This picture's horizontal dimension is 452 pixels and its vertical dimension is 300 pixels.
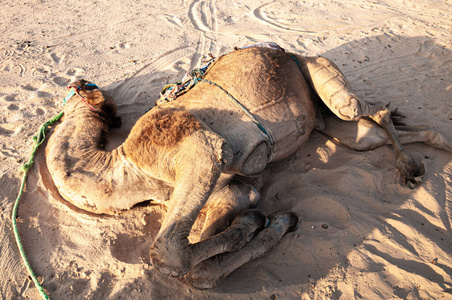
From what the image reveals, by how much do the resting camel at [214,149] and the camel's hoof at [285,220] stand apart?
0.01 metres

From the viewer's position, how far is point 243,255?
2535mm

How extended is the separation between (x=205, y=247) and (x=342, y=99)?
1951 mm

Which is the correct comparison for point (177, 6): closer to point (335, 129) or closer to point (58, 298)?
point (335, 129)

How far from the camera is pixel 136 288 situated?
2400 mm

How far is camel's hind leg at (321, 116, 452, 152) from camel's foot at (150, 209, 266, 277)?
1460mm

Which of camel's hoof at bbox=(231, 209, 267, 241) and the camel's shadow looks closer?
the camel's shadow

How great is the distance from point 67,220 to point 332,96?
2.83 m

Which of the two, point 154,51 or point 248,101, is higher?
point 248,101

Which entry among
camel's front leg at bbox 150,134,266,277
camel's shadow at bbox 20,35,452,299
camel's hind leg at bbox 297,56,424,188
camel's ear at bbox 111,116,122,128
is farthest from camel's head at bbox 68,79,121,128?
camel's hind leg at bbox 297,56,424,188

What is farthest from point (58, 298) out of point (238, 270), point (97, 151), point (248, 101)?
point (248, 101)

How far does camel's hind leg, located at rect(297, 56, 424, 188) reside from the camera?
3096mm

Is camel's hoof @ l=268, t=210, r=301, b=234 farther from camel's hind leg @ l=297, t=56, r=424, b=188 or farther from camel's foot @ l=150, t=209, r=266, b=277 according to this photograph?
camel's hind leg @ l=297, t=56, r=424, b=188

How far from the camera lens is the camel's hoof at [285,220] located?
2744mm

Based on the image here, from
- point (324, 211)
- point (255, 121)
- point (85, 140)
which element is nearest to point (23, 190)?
point (85, 140)
